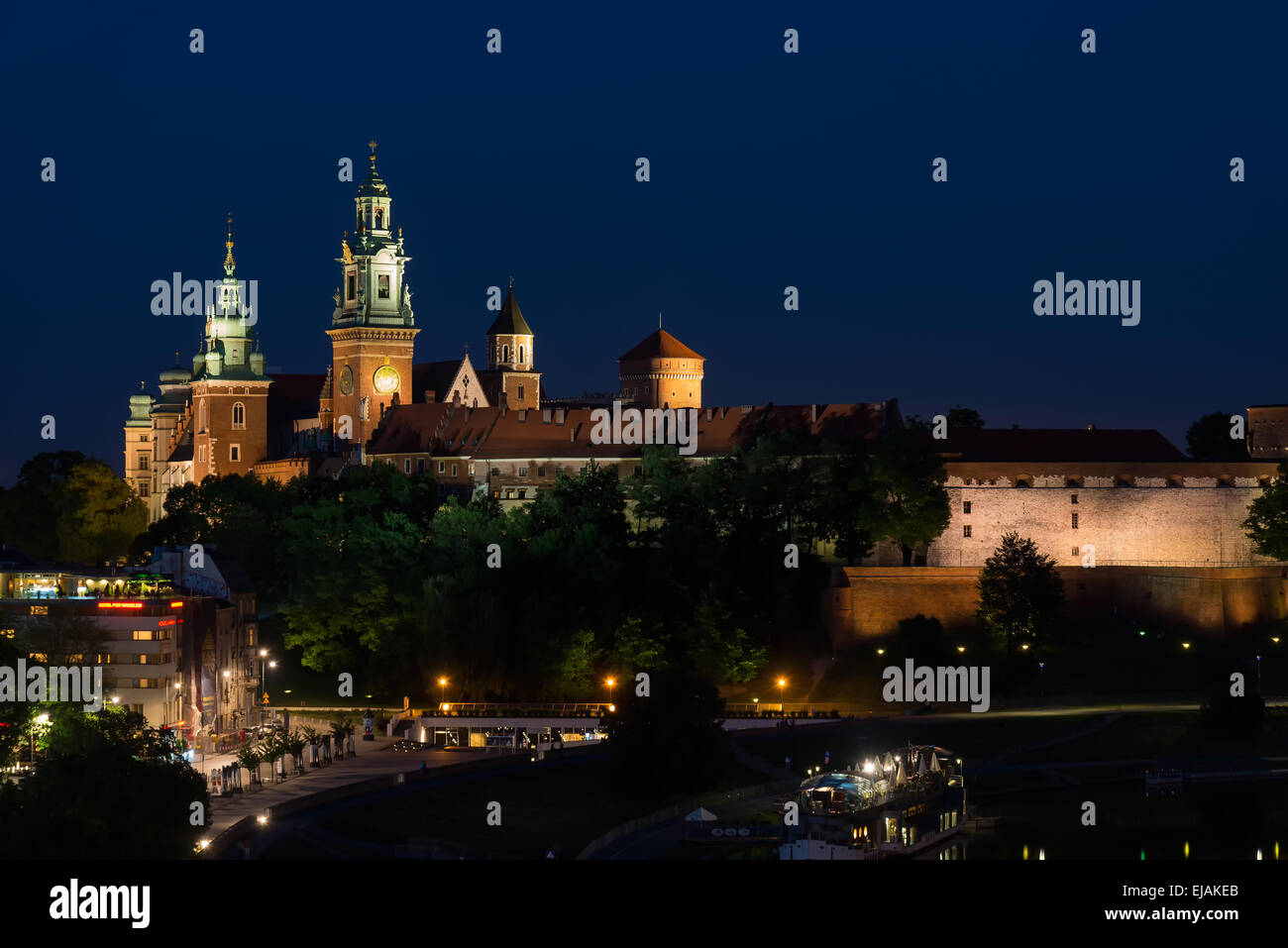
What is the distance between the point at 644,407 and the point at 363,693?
197 ft

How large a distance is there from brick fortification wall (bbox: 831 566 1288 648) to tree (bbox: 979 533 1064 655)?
1.69 m

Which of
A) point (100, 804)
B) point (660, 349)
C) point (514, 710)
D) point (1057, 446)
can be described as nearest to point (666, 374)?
point (660, 349)

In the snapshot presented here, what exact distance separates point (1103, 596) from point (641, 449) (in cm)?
3505

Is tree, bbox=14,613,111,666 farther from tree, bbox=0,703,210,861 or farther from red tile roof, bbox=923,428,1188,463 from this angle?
red tile roof, bbox=923,428,1188,463

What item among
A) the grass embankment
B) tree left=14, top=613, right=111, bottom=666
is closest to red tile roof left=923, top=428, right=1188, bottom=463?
the grass embankment

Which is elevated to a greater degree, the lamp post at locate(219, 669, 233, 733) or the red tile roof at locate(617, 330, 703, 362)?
the red tile roof at locate(617, 330, 703, 362)

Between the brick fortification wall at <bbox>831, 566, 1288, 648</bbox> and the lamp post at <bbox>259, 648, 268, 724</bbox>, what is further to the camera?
the lamp post at <bbox>259, 648, 268, 724</bbox>

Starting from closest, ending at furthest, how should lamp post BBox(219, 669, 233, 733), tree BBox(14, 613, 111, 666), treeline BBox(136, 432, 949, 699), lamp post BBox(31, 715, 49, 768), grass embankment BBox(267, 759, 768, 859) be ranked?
grass embankment BBox(267, 759, 768, 859), lamp post BBox(31, 715, 49, 768), tree BBox(14, 613, 111, 666), lamp post BBox(219, 669, 233, 733), treeline BBox(136, 432, 949, 699)

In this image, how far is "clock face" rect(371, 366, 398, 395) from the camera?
145 meters

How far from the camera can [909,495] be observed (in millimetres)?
97062

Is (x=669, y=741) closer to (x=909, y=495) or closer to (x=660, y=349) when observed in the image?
(x=909, y=495)

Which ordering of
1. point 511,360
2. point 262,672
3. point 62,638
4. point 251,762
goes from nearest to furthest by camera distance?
point 251,762 < point 62,638 < point 262,672 < point 511,360
